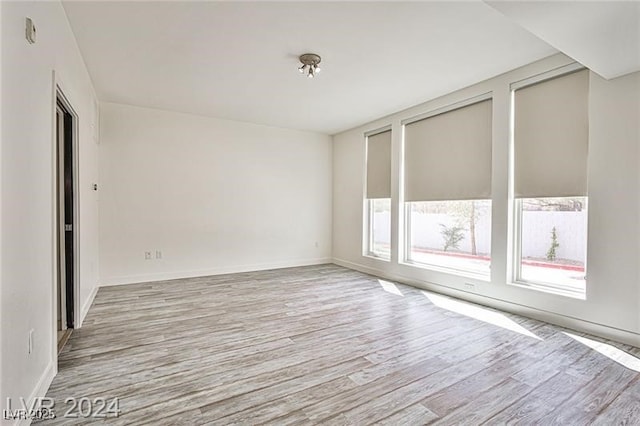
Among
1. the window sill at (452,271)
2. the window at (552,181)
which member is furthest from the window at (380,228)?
the window at (552,181)

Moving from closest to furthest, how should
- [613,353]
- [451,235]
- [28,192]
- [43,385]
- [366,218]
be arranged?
[28,192] < [43,385] < [613,353] < [451,235] < [366,218]

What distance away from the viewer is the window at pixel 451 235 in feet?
13.1

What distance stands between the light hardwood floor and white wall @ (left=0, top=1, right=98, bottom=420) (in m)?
0.38

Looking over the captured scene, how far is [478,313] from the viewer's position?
355cm

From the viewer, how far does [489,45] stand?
298 cm

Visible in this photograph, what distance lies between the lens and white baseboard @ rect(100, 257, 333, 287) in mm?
4787

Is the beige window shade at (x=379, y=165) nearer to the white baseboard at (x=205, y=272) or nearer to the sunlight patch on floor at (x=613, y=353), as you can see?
the white baseboard at (x=205, y=272)

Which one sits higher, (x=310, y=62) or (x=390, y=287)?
(x=310, y=62)

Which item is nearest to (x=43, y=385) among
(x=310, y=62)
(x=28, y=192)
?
(x=28, y=192)

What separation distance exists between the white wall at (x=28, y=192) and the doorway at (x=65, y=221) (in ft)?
1.70

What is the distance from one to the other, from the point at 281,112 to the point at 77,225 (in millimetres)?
3234

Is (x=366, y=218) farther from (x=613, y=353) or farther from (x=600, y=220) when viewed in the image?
(x=613, y=353)

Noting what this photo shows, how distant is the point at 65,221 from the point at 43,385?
1.67 meters

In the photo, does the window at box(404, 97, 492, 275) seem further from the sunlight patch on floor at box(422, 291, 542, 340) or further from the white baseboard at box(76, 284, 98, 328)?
the white baseboard at box(76, 284, 98, 328)
